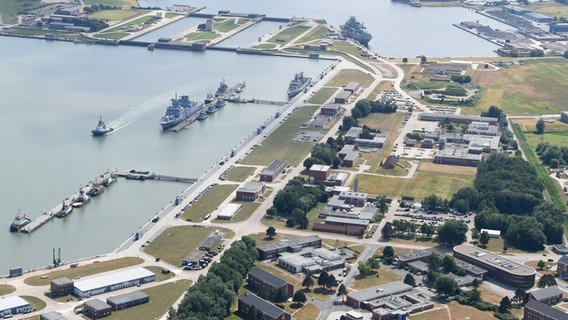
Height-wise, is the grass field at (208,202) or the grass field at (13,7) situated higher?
the grass field at (208,202)

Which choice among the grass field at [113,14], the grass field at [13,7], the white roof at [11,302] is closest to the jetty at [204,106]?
the grass field at [113,14]

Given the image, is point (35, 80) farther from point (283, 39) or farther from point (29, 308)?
point (29, 308)

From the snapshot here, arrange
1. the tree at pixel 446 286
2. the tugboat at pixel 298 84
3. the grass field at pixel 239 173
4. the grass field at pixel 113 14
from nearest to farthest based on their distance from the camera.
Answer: the tree at pixel 446 286
the grass field at pixel 239 173
the tugboat at pixel 298 84
the grass field at pixel 113 14

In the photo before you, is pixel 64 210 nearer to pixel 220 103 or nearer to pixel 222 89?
pixel 220 103

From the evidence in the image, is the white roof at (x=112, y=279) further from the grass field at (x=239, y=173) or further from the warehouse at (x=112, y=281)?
the grass field at (x=239, y=173)

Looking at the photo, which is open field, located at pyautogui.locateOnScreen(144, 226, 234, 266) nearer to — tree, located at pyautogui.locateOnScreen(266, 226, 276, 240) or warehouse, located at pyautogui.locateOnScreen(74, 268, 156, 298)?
tree, located at pyautogui.locateOnScreen(266, 226, 276, 240)

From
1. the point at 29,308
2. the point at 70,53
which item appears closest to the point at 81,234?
the point at 29,308
